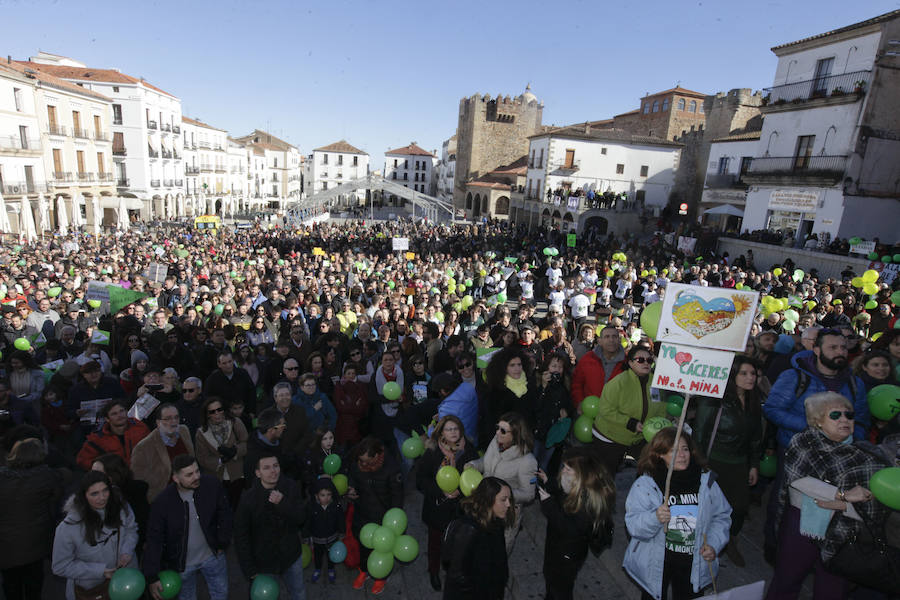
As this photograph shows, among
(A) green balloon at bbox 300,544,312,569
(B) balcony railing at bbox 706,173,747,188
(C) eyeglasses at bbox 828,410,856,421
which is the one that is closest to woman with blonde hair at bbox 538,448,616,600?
(C) eyeglasses at bbox 828,410,856,421

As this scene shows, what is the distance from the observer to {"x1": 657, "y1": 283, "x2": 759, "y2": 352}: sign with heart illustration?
3031 millimetres

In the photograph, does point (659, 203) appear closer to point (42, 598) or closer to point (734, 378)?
point (734, 378)

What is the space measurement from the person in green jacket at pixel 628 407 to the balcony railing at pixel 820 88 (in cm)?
1972

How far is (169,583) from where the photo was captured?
308 centimetres

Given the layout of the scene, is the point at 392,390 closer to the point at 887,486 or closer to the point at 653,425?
the point at 653,425

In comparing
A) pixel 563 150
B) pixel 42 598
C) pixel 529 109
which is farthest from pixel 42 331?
pixel 529 109

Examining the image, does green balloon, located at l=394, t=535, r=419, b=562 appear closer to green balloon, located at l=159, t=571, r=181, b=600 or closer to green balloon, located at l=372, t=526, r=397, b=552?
green balloon, located at l=372, t=526, r=397, b=552

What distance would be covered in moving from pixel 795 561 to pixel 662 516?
3.90 feet

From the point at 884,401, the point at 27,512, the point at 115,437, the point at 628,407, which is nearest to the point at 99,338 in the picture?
the point at 115,437

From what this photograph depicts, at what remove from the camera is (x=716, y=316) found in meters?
3.06

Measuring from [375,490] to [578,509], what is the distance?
1651 mm

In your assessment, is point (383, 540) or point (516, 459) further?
point (383, 540)

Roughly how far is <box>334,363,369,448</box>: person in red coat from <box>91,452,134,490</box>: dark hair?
1.95 metres

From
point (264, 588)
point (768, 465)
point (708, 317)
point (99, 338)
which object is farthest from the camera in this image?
point (99, 338)
